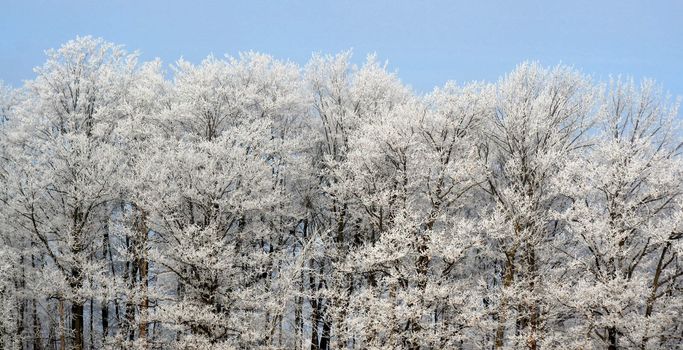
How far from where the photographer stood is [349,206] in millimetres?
27422

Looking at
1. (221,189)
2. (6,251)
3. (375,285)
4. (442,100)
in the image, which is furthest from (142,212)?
(442,100)

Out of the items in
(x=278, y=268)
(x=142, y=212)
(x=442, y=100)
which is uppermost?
(x=442, y=100)

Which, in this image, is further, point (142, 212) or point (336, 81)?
point (336, 81)

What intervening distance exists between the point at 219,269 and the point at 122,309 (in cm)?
1030

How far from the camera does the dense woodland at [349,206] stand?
22694mm

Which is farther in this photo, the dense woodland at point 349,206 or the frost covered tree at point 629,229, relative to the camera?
the dense woodland at point 349,206

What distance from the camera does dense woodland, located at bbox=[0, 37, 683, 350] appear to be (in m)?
22.7

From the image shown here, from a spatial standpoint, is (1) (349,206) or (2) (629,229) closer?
(2) (629,229)

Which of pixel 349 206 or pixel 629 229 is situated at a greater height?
pixel 349 206

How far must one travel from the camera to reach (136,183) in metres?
25.0

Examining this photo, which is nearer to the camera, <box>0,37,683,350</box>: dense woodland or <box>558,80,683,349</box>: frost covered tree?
<box>558,80,683,349</box>: frost covered tree

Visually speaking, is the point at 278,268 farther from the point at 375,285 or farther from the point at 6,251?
the point at 6,251

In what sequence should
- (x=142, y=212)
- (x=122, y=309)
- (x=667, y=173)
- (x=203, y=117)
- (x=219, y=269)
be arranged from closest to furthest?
(x=667, y=173) < (x=219, y=269) < (x=142, y=212) < (x=203, y=117) < (x=122, y=309)

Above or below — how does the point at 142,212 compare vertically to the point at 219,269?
above
